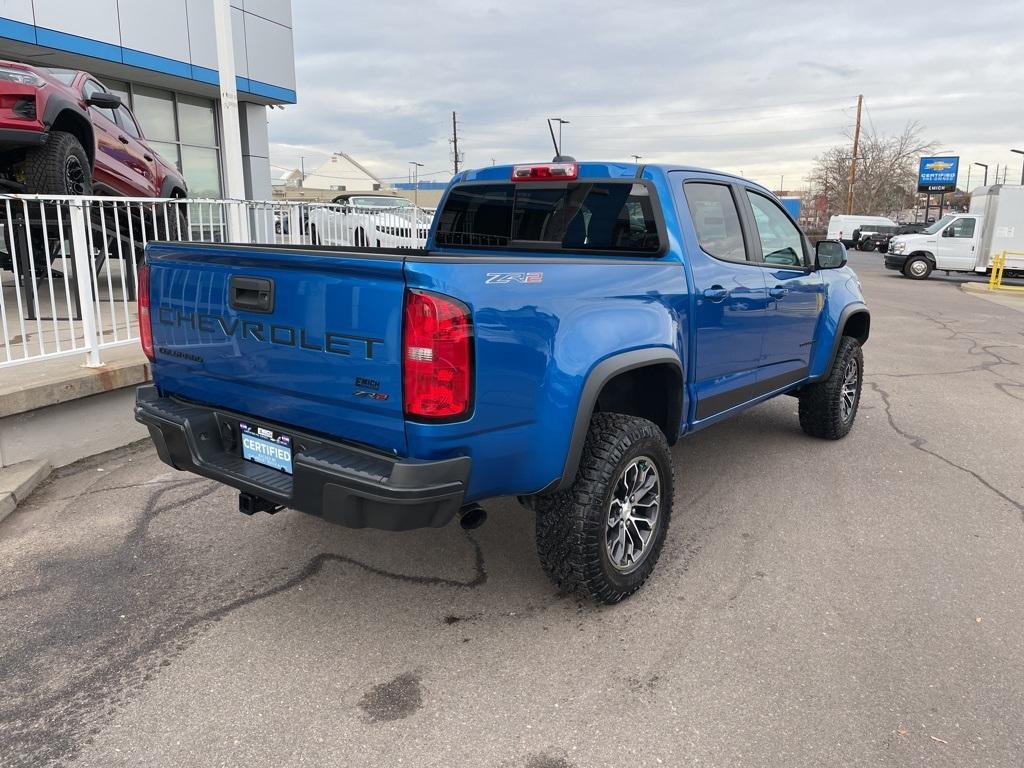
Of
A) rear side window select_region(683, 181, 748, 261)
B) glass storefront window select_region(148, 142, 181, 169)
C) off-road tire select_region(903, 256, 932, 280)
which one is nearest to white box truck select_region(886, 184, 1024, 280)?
off-road tire select_region(903, 256, 932, 280)

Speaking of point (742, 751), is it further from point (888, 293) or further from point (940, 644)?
point (888, 293)

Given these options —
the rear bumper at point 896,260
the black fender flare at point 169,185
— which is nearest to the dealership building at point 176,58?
the black fender flare at point 169,185

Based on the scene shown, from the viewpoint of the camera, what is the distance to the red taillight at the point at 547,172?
394 cm

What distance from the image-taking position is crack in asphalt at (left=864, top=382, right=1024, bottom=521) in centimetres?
466

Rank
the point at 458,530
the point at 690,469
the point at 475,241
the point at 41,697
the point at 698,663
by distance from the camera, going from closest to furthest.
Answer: the point at 41,697 < the point at 698,663 < the point at 458,530 < the point at 475,241 < the point at 690,469

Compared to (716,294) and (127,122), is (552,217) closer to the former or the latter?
(716,294)

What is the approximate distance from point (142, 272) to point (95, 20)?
38.6 feet

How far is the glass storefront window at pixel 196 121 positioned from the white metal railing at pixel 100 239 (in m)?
6.01

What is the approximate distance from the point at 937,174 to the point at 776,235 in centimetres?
7055

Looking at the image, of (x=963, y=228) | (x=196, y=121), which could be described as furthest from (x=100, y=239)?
(x=963, y=228)

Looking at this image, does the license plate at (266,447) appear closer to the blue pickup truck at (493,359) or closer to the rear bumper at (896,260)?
→ the blue pickup truck at (493,359)

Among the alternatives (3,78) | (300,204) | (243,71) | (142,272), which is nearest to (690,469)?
(142,272)

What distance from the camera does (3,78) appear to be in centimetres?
616

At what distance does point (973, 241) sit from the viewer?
22.7 metres
